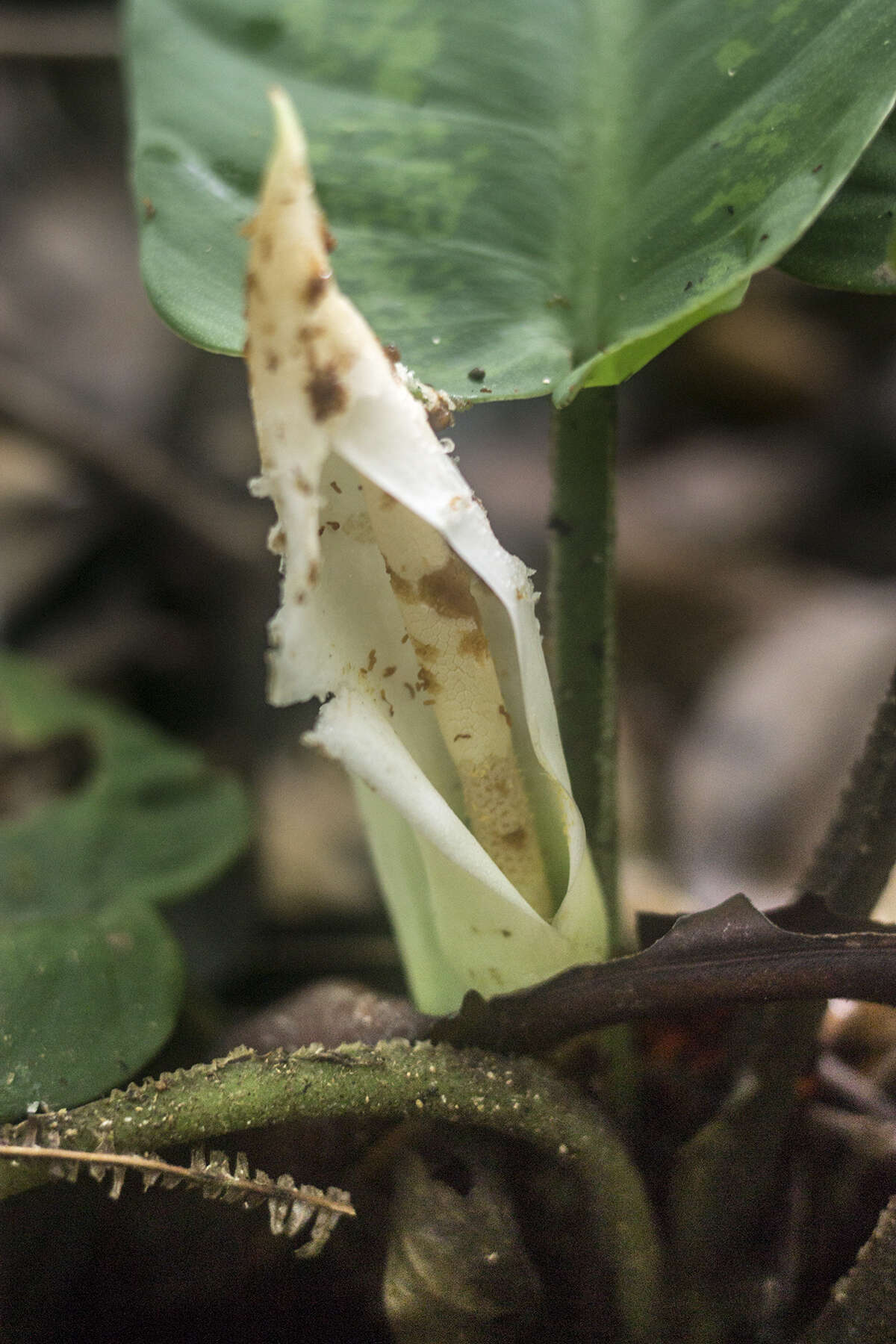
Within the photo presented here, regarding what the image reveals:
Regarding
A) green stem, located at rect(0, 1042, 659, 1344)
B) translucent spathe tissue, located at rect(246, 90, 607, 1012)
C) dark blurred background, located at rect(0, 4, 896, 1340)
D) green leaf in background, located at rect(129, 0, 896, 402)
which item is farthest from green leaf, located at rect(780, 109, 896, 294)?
dark blurred background, located at rect(0, 4, 896, 1340)

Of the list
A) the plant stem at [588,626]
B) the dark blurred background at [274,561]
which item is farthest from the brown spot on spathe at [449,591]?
the dark blurred background at [274,561]

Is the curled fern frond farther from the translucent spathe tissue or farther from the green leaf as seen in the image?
the green leaf

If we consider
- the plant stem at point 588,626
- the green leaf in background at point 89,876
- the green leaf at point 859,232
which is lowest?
the green leaf in background at point 89,876

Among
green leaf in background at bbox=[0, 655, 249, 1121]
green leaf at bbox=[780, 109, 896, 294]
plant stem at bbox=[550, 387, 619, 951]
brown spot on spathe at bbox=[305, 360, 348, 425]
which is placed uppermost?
green leaf at bbox=[780, 109, 896, 294]

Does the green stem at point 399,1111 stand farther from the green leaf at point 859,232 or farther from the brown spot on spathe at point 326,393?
the green leaf at point 859,232

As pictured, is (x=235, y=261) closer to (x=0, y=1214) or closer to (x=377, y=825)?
(x=377, y=825)

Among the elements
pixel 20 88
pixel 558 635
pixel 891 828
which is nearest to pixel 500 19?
pixel 558 635

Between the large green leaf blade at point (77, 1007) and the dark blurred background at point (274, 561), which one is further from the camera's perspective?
the dark blurred background at point (274, 561)
